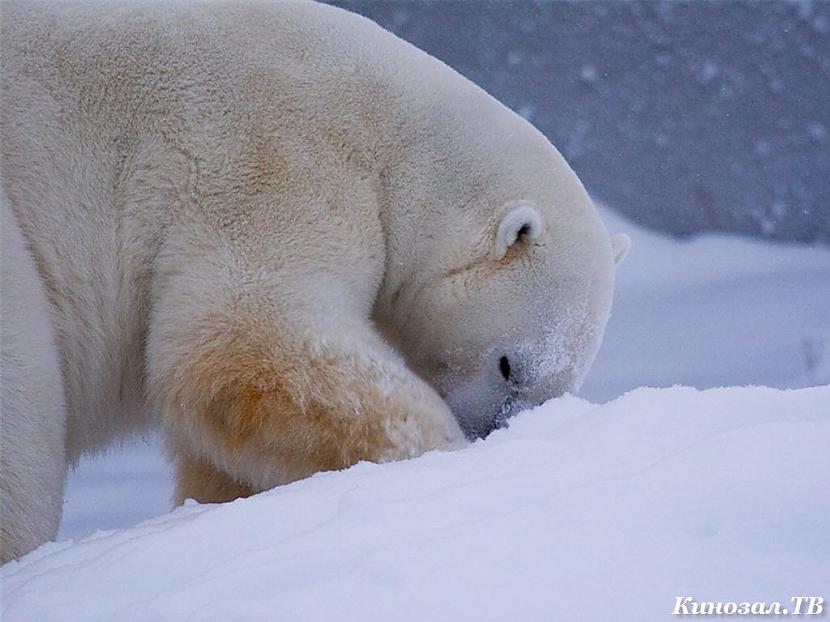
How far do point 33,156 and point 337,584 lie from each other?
63.8 inches

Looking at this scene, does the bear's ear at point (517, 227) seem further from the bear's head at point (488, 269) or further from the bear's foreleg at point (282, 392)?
the bear's foreleg at point (282, 392)

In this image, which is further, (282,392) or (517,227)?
(517,227)

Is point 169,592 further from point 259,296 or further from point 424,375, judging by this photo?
point 424,375

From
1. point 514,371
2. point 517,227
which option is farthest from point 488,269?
point 514,371

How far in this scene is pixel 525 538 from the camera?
140cm

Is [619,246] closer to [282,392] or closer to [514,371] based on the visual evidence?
[514,371]

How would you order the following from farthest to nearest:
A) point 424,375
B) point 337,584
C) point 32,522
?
point 424,375 → point 32,522 → point 337,584

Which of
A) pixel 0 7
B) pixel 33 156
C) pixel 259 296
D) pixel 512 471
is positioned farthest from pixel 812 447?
→ pixel 0 7

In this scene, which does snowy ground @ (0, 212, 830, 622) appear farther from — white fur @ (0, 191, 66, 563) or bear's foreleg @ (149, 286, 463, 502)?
bear's foreleg @ (149, 286, 463, 502)

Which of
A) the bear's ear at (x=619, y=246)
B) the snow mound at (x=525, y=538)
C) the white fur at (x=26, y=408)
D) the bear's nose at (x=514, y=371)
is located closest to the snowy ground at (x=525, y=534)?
the snow mound at (x=525, y=538)

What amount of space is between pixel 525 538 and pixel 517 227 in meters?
1.52

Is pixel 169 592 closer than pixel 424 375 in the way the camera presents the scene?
Yes

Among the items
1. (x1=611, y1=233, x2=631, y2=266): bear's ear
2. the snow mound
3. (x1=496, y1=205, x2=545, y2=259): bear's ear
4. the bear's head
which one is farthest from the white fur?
(x1=611, y1=233, x2=631, y2=266): bear's ear

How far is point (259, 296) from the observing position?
2.53 meters
